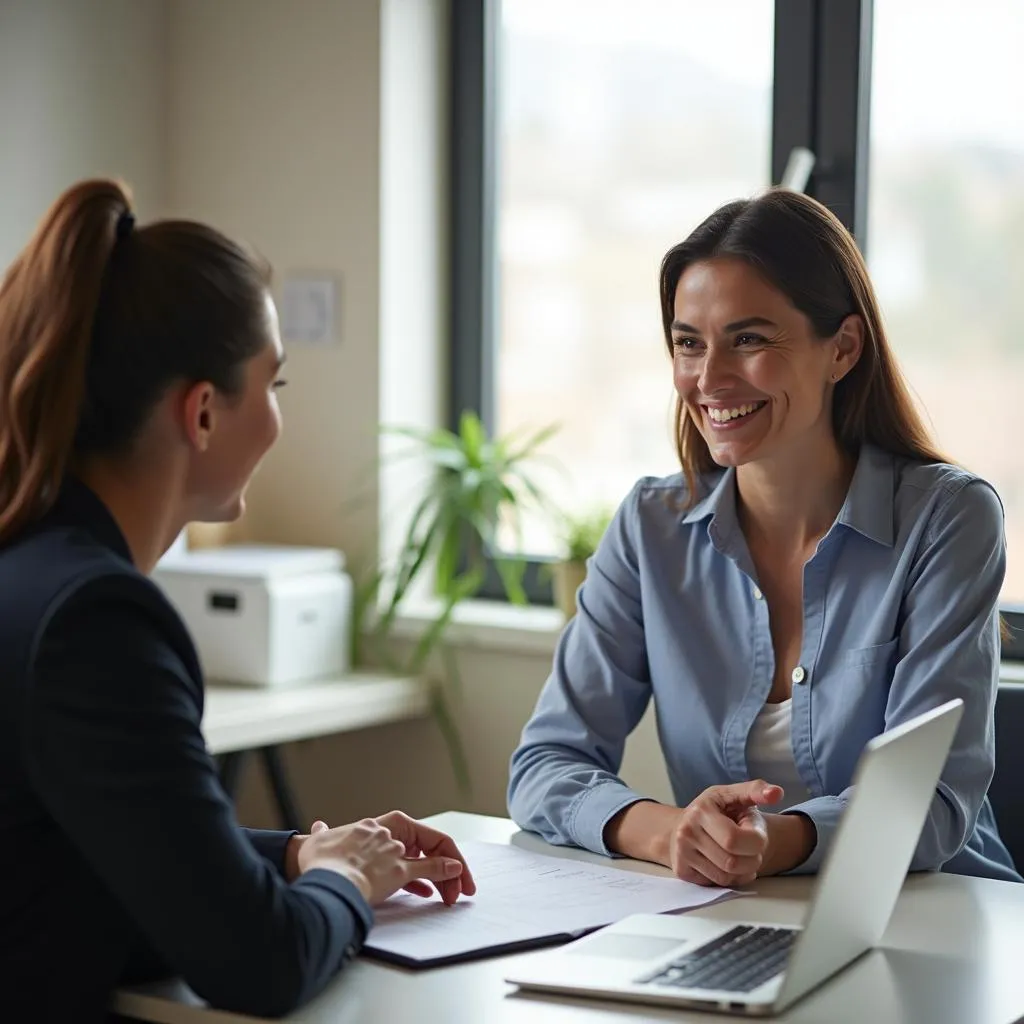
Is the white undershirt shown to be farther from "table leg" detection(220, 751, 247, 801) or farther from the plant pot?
"table leg" detection(220, 751, 247, 801)

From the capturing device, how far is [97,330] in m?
1.32

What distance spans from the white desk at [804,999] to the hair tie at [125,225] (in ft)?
2.00

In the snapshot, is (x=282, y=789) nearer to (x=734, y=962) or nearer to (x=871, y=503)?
(x=871, y=503)

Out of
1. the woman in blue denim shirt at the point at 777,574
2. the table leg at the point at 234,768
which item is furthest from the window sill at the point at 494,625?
the woman in blue denim shirt at the point at 777,574

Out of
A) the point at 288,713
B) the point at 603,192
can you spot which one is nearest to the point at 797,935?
the point at 288,713

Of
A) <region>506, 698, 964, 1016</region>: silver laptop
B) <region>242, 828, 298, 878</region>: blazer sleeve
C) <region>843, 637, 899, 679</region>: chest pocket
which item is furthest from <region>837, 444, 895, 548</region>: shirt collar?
<region>242, 828, 298, 878</region>: blazer sleeve

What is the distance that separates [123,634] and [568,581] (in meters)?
1.95

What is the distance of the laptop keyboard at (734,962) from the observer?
1.32 metres

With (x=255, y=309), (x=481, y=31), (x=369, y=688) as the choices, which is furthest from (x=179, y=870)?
(x=481, y=31)

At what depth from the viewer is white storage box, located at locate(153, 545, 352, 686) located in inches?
126

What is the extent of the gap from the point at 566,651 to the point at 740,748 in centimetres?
26

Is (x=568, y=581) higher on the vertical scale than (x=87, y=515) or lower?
lower

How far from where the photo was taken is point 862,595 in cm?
198

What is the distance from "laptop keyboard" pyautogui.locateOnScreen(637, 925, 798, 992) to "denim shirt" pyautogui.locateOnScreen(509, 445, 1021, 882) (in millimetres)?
317
